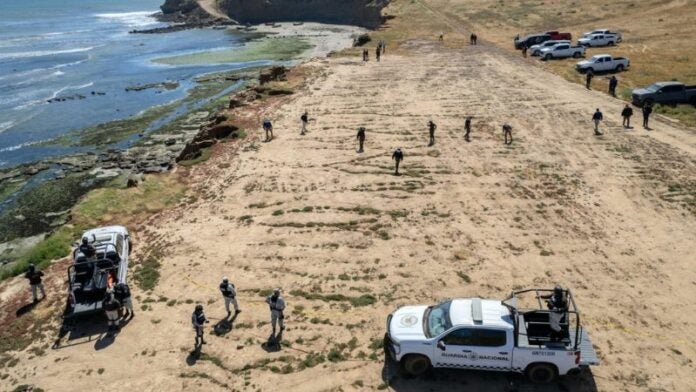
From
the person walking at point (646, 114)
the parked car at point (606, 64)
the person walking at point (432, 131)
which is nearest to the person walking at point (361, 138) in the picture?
the person walking at point (432, 131)

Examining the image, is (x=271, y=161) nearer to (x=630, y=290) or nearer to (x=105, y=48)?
(x=630, y=290)

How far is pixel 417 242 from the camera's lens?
24141 mm

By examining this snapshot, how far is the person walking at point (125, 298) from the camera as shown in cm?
1925

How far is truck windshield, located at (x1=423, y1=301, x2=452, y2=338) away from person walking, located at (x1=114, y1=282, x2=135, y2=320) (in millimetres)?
10865

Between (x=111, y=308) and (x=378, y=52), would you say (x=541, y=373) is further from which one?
(x=378, y=52)

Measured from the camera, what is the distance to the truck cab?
19609 mm

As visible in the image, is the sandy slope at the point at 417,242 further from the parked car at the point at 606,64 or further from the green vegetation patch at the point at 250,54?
the green vegetation patch at the point at 250,54

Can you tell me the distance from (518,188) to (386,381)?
1627cm

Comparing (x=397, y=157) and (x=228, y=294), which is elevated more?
(x=397, y=157)

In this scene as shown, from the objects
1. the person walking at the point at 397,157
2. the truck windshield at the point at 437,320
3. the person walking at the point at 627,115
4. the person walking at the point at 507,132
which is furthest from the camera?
the person walking at the point at 627,115

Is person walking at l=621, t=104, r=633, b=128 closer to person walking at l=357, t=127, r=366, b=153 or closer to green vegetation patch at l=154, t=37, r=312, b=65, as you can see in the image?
person walking at l=357, t=127, r=366, b=153

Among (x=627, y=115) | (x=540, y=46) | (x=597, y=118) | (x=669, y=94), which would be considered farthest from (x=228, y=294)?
(x=540, y=46)

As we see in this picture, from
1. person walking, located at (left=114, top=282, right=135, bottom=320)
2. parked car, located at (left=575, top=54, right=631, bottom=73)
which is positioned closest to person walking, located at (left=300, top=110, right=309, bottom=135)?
person walking, located at (left=114, top=282, right=135, bottom=320)

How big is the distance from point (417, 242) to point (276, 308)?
331 inches
